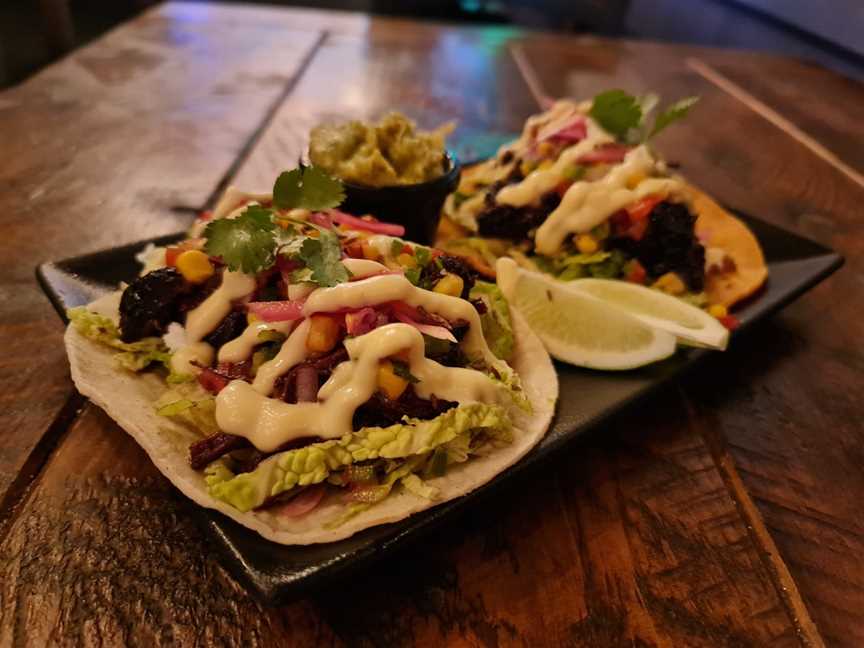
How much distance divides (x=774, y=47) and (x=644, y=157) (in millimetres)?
7261

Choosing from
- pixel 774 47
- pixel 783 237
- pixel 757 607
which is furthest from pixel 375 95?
pixel 774 47

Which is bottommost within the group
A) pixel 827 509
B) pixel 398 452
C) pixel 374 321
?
pixel 827 509

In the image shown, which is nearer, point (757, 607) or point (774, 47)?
point (757, 607)

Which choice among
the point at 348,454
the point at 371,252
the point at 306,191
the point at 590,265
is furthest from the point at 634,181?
the point at 348,454

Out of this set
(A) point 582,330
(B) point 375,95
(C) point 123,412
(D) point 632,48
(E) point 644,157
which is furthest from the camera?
(D) point 632,48

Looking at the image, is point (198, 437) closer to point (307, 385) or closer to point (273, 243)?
point (307, 385)

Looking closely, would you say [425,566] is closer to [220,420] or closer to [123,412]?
[220,420]

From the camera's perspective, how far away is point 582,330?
82.5 inches

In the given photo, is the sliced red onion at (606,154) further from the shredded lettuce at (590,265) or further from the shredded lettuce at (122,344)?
the shredded lettuce at (122,344)

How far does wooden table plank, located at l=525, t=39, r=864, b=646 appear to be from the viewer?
1.61 metres

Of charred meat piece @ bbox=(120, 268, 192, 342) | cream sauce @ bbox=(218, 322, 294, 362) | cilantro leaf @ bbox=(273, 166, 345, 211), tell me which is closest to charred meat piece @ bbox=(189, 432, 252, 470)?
cream sauce @ bbox=(218, 322, 294, 362)

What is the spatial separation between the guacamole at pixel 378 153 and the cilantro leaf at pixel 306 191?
0.46 meters

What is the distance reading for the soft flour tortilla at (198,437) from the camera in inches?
54.6

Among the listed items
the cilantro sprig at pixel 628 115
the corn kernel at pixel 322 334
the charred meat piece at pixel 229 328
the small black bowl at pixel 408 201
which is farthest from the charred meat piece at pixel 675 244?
the charred meat piece at pixel 229 328
